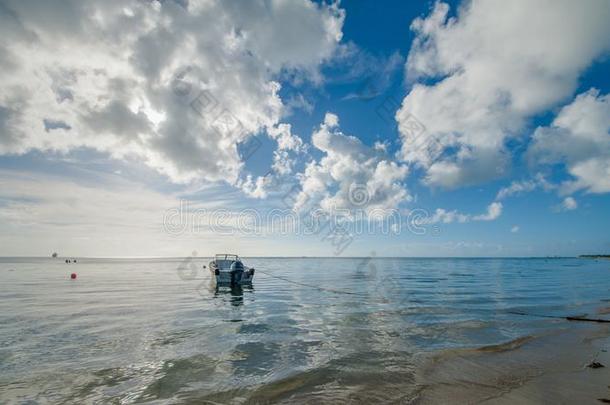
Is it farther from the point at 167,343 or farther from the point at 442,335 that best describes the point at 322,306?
the point at 167,343

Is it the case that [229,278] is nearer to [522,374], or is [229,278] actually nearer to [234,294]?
[234,294]

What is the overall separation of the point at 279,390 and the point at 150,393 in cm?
381

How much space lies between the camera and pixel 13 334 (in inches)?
659

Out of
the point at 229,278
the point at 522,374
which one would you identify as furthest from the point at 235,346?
the point at 229,278

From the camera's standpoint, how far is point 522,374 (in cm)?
1067

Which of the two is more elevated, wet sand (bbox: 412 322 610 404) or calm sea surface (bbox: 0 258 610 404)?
wet sand (bbox: 412 322 610 404)

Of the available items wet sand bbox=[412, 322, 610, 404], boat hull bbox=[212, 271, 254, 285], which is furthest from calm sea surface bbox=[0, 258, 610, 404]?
boat hull bbox=[212, 271, 254, 285]

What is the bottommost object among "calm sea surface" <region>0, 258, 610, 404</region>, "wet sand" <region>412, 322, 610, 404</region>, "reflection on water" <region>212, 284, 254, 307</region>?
"reflection on water" <region>212, 284, 254, 307</region>

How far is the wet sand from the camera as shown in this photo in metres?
8.65

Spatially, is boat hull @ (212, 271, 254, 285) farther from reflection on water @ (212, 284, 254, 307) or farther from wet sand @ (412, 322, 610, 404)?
wet sand @ (412, 322, 610, 404)

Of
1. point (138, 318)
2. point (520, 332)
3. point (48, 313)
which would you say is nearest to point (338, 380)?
point (520, 332)

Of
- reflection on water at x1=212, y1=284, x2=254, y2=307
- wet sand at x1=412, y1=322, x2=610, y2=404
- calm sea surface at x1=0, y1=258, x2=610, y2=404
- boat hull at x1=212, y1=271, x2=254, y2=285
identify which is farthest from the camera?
boat hull at x1=212, y1=271, x2=254, y2=285

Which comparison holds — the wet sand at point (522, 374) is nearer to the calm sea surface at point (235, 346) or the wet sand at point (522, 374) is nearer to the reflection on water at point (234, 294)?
the calm sea surface at point (235, 346)

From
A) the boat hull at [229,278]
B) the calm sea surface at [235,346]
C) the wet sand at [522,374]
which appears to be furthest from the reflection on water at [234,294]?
the wet sand at [522,374]
